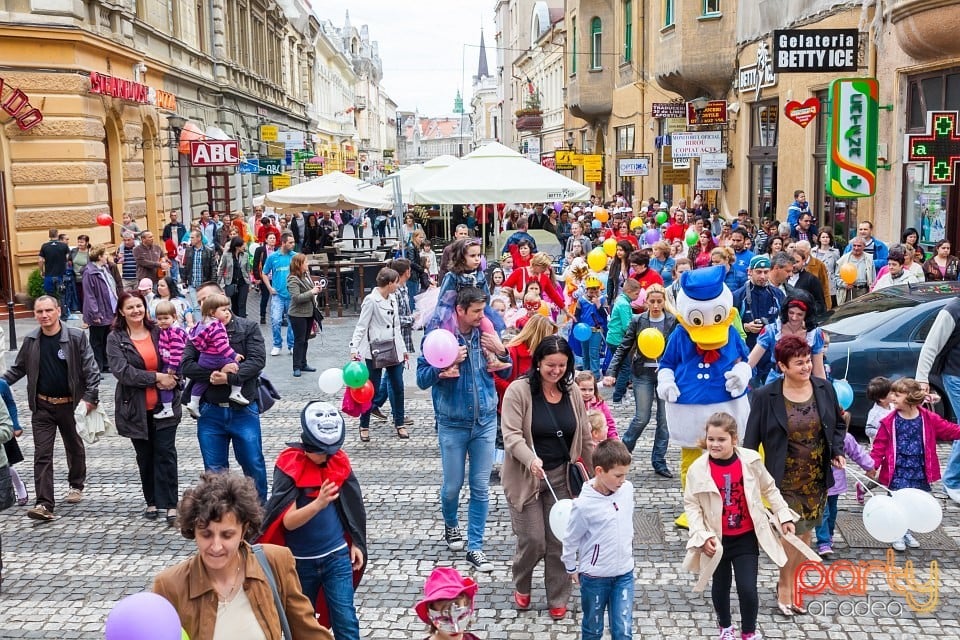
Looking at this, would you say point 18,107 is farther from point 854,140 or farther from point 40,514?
point 854,140

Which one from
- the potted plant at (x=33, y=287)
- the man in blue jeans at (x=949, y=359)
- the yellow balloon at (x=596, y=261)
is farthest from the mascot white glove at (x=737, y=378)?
the potted plant at (x=33, y=287)

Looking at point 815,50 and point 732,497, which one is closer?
point 732,497

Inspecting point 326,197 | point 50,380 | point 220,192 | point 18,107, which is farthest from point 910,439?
point 220,192

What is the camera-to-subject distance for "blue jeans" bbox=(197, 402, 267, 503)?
7059 millimetres

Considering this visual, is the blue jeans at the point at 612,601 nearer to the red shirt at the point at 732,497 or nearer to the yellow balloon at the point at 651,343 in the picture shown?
the red shirt at the point at 732,497

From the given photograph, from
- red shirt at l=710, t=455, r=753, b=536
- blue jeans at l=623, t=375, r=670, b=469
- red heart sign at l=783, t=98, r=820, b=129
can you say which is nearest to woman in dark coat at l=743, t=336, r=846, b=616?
red shirt at l=710, t=455, r=753, b=536

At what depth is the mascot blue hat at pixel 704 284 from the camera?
21.6 feet

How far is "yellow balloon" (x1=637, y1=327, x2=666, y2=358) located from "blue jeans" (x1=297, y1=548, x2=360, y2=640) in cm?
396

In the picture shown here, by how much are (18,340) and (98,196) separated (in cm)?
453

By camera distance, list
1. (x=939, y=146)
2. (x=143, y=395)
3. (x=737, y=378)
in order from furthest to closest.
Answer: (x=939, y=146) → (x=143, y=395) → (x=737, y=378)

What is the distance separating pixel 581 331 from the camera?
10703mm

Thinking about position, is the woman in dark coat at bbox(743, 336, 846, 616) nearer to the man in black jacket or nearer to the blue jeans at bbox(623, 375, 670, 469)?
the blue jeans at bbox(623, 375, 670, 469)

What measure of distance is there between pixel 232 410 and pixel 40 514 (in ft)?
6.30

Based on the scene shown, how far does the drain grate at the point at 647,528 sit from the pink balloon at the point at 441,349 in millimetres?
1908
